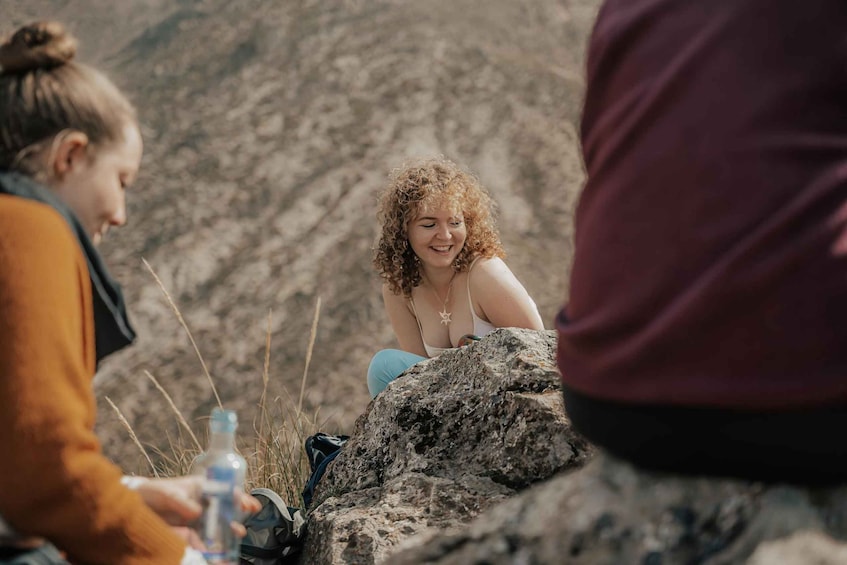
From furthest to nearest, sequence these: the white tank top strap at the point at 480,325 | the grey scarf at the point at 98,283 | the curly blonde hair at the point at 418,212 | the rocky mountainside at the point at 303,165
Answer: the rocky mountainside at the point at 303,165 < the curly blonde hair at the point at 418,212 < the white tank top strap at the point at 480,325 < the grey scarf at the point at 98,283

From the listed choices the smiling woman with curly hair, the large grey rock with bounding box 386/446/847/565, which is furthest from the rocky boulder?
the smiling woman with curly hair

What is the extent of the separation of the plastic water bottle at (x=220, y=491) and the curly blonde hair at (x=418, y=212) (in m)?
2.31

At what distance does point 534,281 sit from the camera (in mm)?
8914

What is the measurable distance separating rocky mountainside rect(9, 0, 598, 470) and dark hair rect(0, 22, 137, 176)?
4.69 meters

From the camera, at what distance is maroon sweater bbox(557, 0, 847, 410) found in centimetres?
127

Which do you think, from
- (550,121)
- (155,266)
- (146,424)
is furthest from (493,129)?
(146,424)

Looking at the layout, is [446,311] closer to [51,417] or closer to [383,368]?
[383,368]

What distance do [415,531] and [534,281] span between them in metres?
6.55

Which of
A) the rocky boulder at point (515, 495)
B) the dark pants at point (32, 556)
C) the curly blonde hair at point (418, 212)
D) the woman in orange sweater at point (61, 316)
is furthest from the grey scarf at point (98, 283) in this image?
the curly blonde hair at point (418, 212)

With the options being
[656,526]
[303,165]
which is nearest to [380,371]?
[656,526]

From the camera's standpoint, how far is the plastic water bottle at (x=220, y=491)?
1.80m

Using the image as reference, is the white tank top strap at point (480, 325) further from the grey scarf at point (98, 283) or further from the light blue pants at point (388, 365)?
the grey scarf at point (98, 283)

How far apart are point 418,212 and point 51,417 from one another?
267cm

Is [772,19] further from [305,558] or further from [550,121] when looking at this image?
[550,121]
